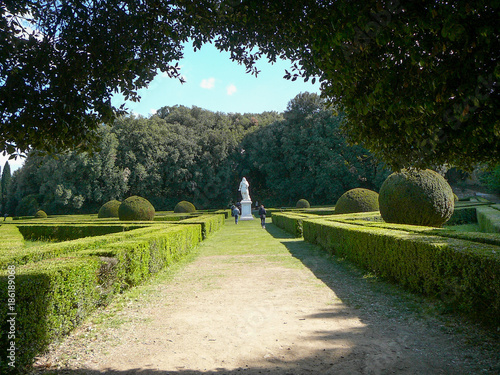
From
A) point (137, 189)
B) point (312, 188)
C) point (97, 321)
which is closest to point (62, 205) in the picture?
point (137, 189)

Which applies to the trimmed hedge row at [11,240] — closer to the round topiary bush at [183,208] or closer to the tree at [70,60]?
the tree at [70,60]

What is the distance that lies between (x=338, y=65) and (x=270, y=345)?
320cm

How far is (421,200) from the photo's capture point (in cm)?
1265

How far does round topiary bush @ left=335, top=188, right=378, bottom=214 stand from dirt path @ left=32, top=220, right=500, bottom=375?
13.4 m

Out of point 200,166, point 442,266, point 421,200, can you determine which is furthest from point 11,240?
point 200,166

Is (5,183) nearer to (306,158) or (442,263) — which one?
(306,158)

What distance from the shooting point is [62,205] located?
3994 cm

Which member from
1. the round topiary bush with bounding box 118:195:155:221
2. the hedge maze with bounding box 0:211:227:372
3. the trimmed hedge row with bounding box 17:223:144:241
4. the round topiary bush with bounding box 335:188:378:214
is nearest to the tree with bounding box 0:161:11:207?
the round topiary bush with bounding box 118:195:155:221

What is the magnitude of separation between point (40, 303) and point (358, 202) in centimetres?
1854

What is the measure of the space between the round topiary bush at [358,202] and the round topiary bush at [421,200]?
22.8 feet

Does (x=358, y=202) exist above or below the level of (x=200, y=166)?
below

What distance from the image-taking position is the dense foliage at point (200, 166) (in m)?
39.1

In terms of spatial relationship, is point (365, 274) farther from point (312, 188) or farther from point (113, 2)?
point (312, 188)

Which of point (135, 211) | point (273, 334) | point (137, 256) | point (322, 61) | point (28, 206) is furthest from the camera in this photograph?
point (28, 206)
